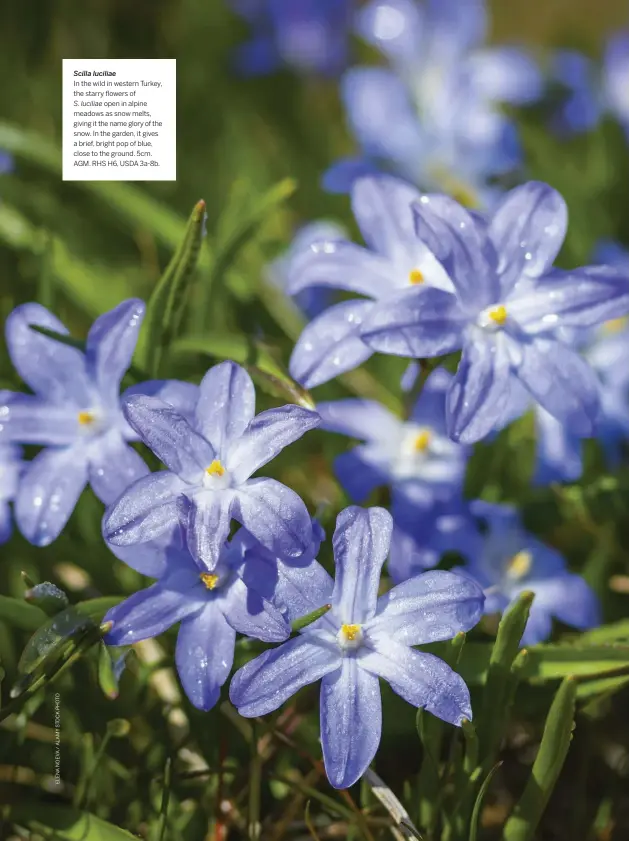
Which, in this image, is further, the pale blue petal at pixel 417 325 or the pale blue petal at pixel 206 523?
the pale blue petal at pixel 417 325

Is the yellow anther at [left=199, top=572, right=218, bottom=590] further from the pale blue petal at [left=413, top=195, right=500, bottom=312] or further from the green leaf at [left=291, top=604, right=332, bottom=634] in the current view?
the pale blue petal at [left=413, top=195, right=500, bottom=312]

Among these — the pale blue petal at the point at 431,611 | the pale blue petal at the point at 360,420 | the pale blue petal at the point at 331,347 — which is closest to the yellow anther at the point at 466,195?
the pale blue petal at the point at 360,420

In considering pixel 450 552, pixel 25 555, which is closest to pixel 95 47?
pixel 25 555

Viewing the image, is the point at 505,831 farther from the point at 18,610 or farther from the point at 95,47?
the point at 95,47

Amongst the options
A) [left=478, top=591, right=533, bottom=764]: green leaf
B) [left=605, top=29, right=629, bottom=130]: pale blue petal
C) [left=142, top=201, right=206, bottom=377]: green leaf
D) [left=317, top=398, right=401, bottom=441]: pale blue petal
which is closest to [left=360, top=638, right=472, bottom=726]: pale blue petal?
[left=478, top=591, right=533, bottom=764]: green leaf

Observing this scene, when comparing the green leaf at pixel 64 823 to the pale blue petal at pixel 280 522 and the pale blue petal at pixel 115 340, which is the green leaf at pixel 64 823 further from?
the pale blue petal at pixel 115 340

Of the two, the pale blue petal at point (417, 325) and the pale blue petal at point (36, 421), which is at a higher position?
the pale blue petal at point (417, 325)

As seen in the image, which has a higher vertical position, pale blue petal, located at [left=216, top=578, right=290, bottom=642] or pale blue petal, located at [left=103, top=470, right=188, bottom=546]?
pale blue petal, located at [left=103, top=470, right=188, bottom=546]
